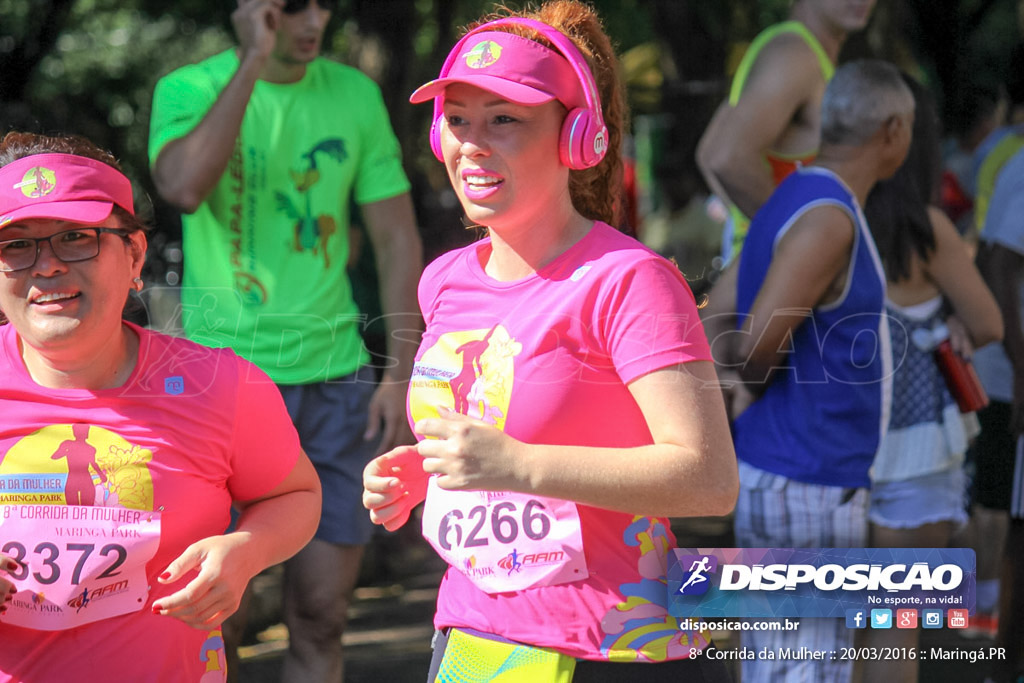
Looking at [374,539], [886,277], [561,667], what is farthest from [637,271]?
[374,539]

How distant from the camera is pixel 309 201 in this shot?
381 centimetres

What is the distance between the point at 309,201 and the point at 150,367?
5.01ft

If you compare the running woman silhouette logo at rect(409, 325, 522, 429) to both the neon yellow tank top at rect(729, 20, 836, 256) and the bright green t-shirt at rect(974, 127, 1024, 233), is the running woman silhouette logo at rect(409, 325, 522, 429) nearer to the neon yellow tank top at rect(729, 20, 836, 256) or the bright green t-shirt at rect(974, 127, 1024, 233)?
the neon yellow tank top at rect(729, 20, 836, 256)

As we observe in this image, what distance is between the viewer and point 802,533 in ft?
11.0

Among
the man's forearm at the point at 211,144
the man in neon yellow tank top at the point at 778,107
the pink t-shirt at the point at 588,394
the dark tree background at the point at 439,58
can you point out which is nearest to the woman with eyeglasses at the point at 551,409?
the pink t-shirt at the point at 588,394

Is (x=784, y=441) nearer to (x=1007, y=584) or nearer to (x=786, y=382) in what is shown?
(x=786, y=382)

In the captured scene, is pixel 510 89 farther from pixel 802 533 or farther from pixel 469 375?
pixel 802 533

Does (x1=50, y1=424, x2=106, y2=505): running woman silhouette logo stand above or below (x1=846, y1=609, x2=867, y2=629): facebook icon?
above

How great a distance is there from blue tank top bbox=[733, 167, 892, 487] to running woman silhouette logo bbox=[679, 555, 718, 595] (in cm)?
77

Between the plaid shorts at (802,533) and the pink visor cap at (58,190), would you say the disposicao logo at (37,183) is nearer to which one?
the pink visor cap at (58,190)

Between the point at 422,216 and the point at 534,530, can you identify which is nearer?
the point at 534,530

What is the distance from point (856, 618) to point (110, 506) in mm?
1981

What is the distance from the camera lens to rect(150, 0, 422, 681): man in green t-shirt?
368cm

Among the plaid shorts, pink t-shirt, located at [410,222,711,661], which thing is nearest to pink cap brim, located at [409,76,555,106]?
pink t-shirt, located at [410,222,711,661]
